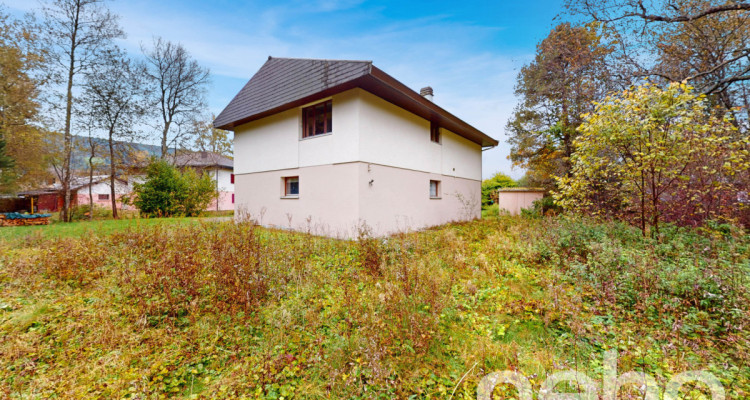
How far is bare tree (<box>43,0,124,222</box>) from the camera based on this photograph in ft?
37.2

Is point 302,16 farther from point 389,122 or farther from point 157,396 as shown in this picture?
point 157,396

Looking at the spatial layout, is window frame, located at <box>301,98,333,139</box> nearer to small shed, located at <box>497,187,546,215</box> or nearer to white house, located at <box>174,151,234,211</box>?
small shed, located at <box>497,187,546,215</box>

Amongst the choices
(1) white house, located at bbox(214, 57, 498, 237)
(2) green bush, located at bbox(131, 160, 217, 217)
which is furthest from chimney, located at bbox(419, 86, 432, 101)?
(2) green bush, located at bbox(131, 160, 217, 217)

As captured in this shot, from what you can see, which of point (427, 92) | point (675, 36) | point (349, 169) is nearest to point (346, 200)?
point (349, 169)

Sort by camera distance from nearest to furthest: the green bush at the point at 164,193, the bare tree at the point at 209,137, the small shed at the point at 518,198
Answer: the green bush at the point at 164,193, the small shed at the point at 518,198, the bare tree at the point at 209,137

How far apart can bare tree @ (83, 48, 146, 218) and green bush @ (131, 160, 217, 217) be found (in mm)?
2716

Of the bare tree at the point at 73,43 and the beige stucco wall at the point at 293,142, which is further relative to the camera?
the bare tree at the point at 73,43

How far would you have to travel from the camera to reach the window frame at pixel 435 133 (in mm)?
11180

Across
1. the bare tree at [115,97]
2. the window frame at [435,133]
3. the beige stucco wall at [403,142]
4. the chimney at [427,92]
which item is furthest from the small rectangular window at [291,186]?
the bare tree at [115,97]

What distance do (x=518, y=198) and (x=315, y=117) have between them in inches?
491

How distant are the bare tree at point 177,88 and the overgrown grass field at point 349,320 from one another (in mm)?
15827

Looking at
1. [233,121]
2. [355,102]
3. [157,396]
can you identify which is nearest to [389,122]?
[355,102]

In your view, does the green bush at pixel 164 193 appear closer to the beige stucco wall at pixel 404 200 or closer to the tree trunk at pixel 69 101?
the tree trunk at pixel 69 101

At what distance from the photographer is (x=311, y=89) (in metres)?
8.05
